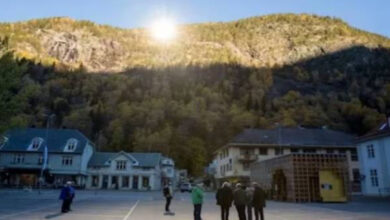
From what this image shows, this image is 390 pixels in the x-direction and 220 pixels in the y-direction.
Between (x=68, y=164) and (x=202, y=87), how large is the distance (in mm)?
81468

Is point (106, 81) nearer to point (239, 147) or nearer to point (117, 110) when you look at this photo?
point (117, 110)

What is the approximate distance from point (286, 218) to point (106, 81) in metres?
136

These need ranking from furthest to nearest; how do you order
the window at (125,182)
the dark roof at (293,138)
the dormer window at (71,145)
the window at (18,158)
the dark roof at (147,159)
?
the dark roof at (147,159)
the window at (125,182)
the dormer window at (71,145)
the window at (18,158)
the dark roof at (293,138)

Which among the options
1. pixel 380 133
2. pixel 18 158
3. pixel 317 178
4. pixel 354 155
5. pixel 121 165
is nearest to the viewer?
pixel 317 178

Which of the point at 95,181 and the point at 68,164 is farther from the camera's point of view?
the point at 95,181

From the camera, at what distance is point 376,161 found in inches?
1566

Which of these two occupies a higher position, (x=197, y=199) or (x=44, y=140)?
(x=44, y=140)

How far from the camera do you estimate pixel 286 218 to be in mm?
17906

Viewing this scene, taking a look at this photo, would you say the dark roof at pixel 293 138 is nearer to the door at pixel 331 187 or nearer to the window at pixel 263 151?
the window at pixel 263 151

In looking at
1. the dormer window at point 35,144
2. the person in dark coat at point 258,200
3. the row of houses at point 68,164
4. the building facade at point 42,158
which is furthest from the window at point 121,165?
the person in dark coat at point 258,200

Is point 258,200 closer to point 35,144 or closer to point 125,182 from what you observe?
point 125,182

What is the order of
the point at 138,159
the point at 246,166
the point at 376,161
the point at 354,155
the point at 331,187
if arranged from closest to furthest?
the point at 331,187
the point at 376,161
the point at 354,155
the point at 246,166
the point at 138,159

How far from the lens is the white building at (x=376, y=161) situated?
38156 mm

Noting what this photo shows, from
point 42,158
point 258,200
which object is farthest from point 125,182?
point 258,200
